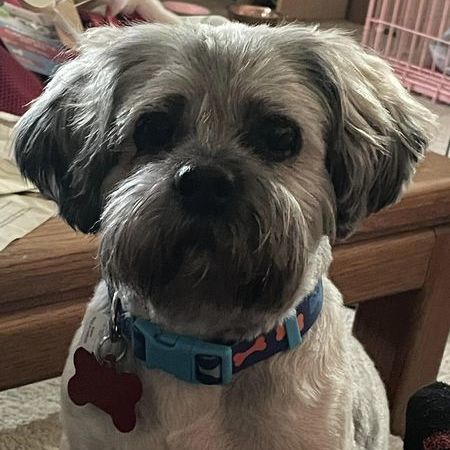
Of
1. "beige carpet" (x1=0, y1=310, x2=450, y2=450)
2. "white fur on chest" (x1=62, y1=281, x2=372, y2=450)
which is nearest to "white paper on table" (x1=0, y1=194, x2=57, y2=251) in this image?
"white fur on chest" (x1=62, y1=281, x2=372, y2=450)

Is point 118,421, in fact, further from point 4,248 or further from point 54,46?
point 54,46

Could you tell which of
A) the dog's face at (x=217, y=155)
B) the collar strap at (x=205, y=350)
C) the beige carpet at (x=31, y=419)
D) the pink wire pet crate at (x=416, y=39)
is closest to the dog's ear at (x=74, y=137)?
the dog's face at (x=217, y=155)

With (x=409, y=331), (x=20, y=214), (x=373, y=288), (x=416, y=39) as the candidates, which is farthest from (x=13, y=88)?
(x=416, y=39)

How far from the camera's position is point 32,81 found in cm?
138

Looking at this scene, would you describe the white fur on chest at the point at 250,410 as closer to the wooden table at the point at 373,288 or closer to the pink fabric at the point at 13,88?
the wooden table at the point at 373,288

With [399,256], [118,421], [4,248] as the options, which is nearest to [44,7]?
[4,248]

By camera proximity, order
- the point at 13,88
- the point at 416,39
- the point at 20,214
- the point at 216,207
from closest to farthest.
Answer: the point at 216,207 < the point at 20,214 < the point at 13,88 < the point at 416,39

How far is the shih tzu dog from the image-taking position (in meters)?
0.79

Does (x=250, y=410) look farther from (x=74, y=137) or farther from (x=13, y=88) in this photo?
(x=13, y=88)

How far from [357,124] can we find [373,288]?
0.59 meters

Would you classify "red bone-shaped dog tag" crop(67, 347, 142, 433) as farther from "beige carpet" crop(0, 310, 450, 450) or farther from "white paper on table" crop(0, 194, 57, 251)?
"beige carpet" crop(0, 310, 450, 450)

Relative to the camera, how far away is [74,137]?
900 millimetres

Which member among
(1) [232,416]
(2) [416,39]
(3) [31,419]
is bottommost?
(3) [31,419]

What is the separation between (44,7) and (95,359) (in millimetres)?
667
